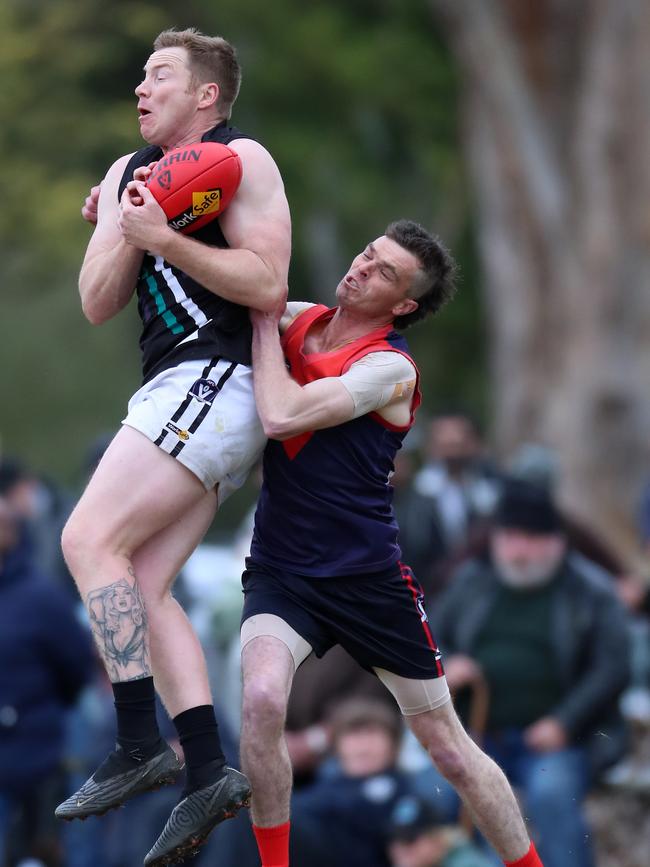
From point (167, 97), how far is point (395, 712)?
3900 millimetres

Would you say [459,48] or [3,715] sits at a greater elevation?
[459,48]

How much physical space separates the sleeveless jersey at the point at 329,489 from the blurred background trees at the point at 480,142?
972 centimetres

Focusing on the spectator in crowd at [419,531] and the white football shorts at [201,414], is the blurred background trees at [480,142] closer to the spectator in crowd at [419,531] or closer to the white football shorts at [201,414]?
the spectator in crowd at [419,531]

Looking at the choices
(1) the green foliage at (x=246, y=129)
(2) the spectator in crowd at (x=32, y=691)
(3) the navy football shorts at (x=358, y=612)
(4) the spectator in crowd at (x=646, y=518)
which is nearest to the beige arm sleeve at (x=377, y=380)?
(3) the navy football shorts at (x=358, y=612)

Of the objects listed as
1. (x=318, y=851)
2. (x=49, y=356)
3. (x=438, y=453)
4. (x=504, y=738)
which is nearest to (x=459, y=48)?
(x=438, y=453)

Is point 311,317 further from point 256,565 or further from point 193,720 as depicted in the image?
point 193,720

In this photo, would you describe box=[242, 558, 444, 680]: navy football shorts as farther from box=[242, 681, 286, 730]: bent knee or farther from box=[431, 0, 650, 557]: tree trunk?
box=[431, 0, 650, 557]: tree trunk

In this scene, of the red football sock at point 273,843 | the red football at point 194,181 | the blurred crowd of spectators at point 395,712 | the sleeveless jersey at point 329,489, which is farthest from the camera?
the blurred crowd of spectators at point 395,712

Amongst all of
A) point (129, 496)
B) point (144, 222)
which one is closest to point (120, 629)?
point (129, 496)

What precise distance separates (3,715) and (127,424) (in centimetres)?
397

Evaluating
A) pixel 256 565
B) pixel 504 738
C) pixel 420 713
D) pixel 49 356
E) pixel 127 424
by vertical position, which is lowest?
pixel 49 356

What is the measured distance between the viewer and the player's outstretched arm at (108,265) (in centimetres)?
518

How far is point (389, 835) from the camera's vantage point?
747 centimetres

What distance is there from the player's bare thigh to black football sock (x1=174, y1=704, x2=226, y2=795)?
56cm
